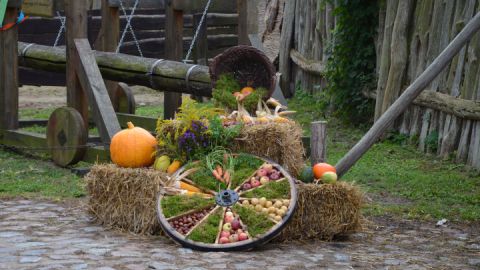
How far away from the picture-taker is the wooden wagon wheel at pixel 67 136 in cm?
958

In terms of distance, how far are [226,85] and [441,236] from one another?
2061mm

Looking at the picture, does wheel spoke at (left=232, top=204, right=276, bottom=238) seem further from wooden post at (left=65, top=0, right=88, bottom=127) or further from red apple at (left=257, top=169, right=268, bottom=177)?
wooden post at (left=65, top=0, right=88, bottom=127)

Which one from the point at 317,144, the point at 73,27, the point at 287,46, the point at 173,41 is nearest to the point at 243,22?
the point at 173,41

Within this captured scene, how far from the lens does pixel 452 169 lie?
9.64 metres

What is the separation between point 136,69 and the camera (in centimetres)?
1032

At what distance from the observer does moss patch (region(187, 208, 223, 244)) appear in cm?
616

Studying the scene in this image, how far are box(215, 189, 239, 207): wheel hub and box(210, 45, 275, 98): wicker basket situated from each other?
1.44 m

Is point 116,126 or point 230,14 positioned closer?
point 116,126

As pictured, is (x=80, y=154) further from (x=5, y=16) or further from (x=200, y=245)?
(x=200, y=245)

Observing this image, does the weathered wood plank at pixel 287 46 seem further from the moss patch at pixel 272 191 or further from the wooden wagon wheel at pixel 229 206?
the moss patch at pixel 272 191

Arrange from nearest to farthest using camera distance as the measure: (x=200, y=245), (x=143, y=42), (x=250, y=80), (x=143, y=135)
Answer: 1. (x=200, y=245)
2. (x=143, y=135)
3. (x=250, y=80)
4. (x=143, y=42)

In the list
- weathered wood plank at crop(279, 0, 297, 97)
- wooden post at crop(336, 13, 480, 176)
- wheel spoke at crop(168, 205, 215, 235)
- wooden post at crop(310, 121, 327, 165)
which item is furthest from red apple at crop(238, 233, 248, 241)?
weathered wood plank at crop(279, 0, 297, 97)

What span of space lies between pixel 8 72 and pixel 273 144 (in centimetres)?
468

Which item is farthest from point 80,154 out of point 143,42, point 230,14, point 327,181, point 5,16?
point 230,14
